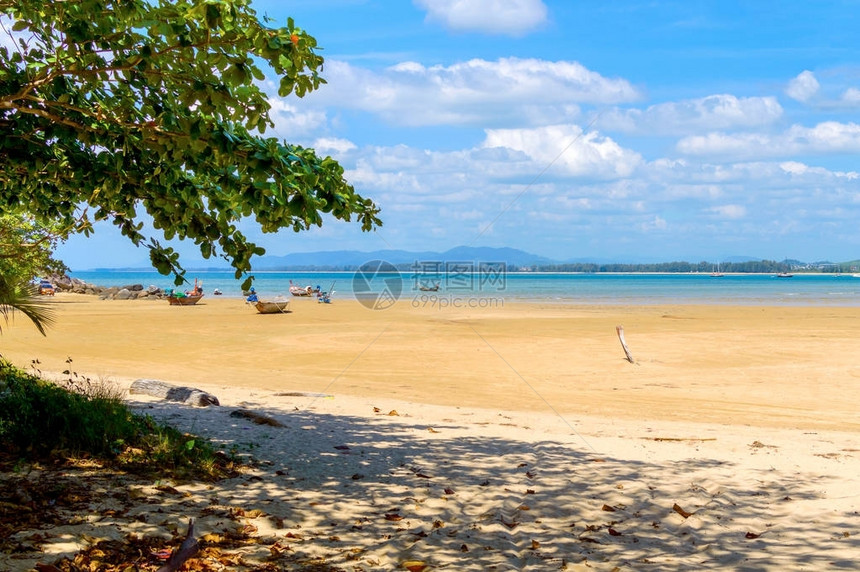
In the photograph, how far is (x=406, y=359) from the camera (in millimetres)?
21062

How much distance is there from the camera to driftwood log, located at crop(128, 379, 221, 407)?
432 inches

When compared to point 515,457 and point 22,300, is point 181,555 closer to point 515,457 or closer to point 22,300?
point 22,300

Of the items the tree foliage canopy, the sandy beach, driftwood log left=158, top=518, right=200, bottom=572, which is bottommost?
the sandy beach

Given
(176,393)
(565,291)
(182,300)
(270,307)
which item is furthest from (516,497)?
(565,291)

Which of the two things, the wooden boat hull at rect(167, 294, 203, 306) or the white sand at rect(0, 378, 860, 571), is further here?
the wooden boat hull at rect(167, 294, 203, 306)

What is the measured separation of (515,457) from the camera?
887 cm

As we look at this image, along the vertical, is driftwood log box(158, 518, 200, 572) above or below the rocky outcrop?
above

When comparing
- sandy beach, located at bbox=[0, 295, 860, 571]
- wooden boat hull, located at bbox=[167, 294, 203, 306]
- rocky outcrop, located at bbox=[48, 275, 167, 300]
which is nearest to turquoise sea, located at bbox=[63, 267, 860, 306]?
rocky outcrop, located at bbox=[48, 275, 167, 300]

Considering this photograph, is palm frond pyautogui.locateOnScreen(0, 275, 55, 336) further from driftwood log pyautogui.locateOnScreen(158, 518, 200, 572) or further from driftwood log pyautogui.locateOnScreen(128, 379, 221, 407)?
driftwood log pyautogui.locateOnScreen(158, 518, 200, 572)

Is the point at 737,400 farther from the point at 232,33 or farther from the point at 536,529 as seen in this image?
the point at 232,33

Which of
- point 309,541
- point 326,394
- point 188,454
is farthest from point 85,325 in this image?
point 309,541

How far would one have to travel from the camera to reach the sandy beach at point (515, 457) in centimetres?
598

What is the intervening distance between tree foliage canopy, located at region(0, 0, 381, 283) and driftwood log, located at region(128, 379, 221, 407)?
3.97m

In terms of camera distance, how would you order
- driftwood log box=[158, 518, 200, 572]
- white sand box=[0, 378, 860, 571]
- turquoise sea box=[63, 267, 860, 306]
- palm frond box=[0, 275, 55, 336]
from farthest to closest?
1. turquoise sea box=[63, 267, 860, 306]
2. palm frond box=[0, 275, 55, 336]
3. white sand box=[0, 378, 860, 571]
4. driftwood log box=[158, 518, 200, 572]
